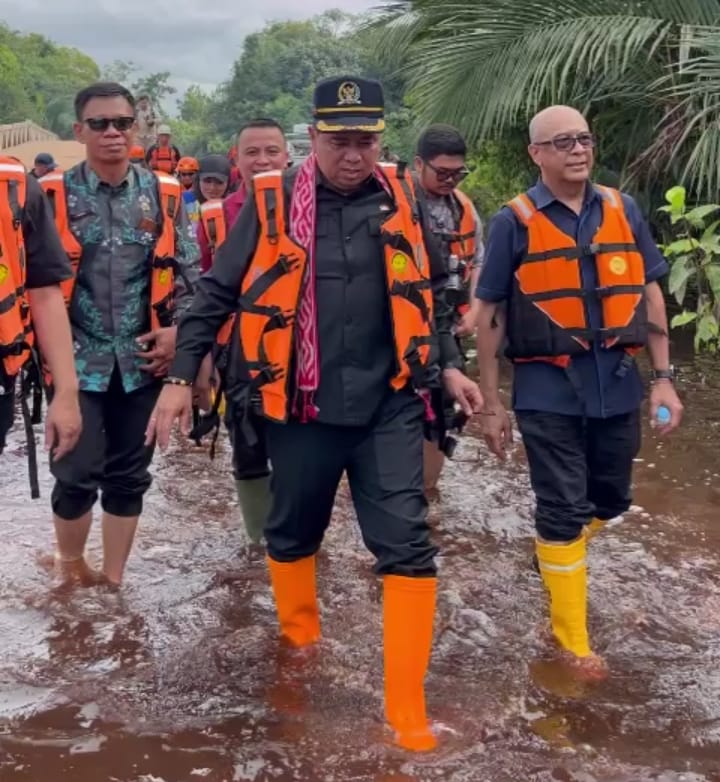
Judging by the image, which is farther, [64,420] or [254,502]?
[254,502]

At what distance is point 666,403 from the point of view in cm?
449

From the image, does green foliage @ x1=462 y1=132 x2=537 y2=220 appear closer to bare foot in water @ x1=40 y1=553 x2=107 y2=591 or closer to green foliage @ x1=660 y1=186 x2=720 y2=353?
green foliage @ x1=660 y1=186 x2=720 y2=353

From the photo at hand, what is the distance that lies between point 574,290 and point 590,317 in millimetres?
118

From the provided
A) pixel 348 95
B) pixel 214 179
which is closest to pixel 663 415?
pixel 348 95

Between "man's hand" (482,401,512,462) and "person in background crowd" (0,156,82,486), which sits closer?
"person in background crowd" (0,156,82,486)

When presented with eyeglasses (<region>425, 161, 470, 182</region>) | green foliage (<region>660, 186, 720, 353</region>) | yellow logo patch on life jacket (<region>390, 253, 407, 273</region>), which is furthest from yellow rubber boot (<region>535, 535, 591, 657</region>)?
green foliage (<region>660, 186, 720, 353</region>)

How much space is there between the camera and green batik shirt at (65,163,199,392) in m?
4.61

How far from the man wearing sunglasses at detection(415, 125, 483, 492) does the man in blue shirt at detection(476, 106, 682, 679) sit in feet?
4.22

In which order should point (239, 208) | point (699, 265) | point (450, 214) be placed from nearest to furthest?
point (239, 208)
point (450, 214)
point (699, 265)

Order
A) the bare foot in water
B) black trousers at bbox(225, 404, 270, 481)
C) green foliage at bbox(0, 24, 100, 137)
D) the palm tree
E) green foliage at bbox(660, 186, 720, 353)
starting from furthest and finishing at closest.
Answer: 1. green foliage at bbox(0, 24, 100, 137)
2. the palm tree
3. green foliage at bbox(660, 186, 720, 353)
4. the bare foot in water
5. black trousers at bbox(225, 404, 270, 481)

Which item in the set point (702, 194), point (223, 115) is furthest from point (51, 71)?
point (702, 194)

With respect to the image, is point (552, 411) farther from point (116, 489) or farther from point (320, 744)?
point (116, 489)

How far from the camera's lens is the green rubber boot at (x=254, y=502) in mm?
5414

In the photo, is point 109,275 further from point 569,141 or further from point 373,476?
point 569,141
